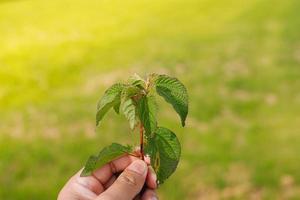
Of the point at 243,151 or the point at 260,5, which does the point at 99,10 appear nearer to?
the point at 260,5

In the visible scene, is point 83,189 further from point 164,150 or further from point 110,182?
point 164,150

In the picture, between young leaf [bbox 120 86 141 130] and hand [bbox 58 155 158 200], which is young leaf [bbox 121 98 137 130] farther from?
hand [bbox 58 155 158 200]

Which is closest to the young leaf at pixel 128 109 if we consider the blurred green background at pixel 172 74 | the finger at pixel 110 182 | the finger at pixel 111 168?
the finger at pixel 111 168

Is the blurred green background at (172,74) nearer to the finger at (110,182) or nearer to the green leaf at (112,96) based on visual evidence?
the finger at (110,182)

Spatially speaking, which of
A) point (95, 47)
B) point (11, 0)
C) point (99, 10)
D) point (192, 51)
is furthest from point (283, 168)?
point (11, 0)

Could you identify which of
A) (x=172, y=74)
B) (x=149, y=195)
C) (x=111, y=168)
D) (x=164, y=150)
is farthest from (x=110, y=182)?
(x=172, y=74)

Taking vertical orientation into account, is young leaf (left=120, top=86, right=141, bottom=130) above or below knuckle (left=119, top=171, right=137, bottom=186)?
above

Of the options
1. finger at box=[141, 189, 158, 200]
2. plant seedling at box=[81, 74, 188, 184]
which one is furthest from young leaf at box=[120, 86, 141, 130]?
finger at box=[141, 189, 158, 200]
